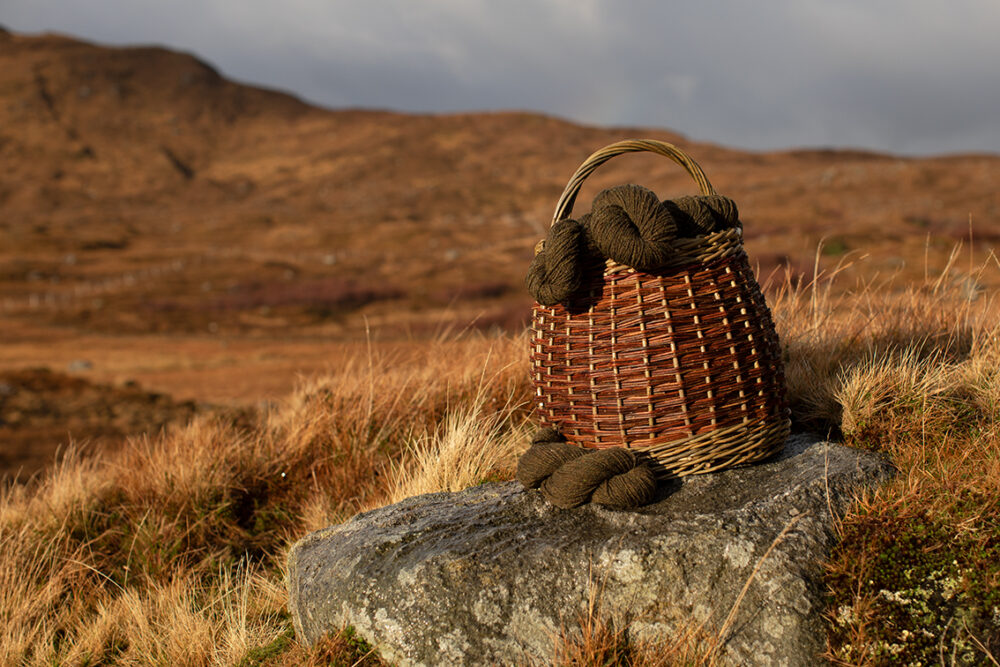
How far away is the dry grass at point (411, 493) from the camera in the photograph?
2318 millimetres

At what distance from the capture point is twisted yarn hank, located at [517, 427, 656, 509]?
2.57 metres

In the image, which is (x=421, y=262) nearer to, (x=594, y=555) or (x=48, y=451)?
(x=48, y=451)

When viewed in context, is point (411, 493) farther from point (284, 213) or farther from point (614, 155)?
point (284, 213)

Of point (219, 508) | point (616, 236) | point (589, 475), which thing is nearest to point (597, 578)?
point (589, 475)

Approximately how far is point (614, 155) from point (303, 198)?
65146 millimetres

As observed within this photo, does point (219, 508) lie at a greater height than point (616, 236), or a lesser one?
lesser

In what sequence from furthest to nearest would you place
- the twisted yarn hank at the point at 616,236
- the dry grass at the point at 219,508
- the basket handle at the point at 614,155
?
the dry grass at the point at 219,508
the basket handle at the point at 614,155
the twisted yarn hank at the point at 616,236

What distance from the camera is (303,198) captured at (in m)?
64.2

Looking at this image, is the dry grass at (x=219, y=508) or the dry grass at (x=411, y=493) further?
the dry grass at (x=219, y=508)

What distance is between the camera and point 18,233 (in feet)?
143

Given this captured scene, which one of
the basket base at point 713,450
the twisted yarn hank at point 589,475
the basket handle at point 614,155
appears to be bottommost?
the twisted yarn hank at point 589,475

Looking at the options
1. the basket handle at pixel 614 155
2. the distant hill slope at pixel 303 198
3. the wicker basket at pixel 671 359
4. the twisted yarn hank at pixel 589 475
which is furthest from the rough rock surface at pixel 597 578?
the distant hill slope at pixel 303 198

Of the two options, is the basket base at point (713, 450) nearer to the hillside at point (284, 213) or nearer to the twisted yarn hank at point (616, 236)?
the twisted yarn hank at point (616, 236)

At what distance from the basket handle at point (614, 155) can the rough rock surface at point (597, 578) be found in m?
1.23
